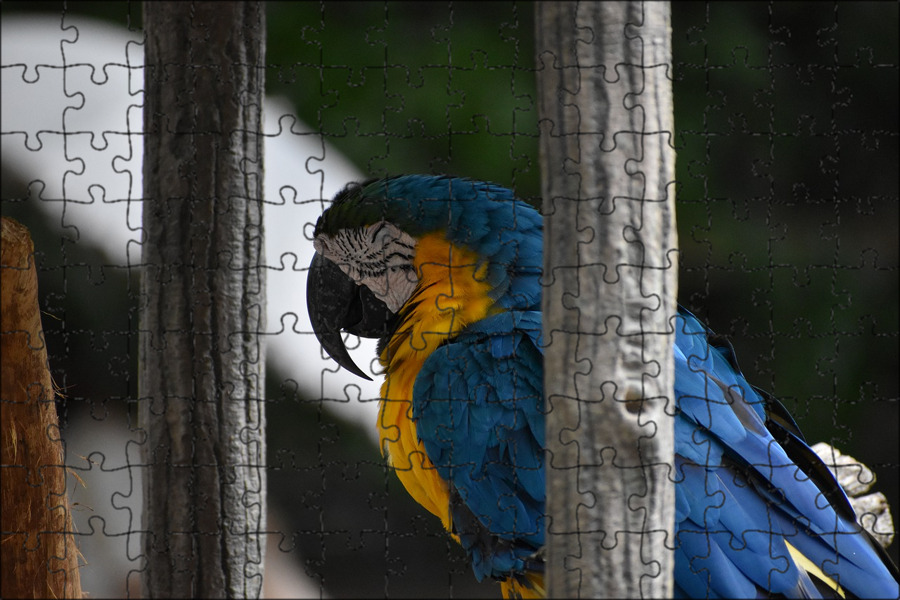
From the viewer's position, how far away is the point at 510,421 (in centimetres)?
91

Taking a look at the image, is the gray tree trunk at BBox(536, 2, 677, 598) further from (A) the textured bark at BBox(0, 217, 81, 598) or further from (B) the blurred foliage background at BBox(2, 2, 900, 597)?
(B) the blurred foliage background at BBox(2, 2, 900, 597)

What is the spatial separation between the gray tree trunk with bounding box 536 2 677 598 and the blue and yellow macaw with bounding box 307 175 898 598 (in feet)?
0.57

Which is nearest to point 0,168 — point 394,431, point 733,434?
point 394,431

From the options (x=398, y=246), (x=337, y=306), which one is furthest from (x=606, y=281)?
(x=337, y=306)

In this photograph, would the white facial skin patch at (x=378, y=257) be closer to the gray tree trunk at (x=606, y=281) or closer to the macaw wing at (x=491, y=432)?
the macaw wing at (x=491, y=432)

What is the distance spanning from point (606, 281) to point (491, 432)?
33 cm

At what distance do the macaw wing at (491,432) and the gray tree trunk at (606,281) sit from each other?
235 millimetres

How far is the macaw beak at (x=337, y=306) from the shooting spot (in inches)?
45.6

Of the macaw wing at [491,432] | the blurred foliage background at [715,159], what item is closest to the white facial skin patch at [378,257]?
the macaw wing at [491,432]

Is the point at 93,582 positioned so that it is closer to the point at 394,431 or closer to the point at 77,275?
the point at 77,275

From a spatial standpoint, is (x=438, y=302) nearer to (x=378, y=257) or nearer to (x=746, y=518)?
(x=378, y=257)

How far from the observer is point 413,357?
3.33 ft

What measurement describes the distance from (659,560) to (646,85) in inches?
14.2

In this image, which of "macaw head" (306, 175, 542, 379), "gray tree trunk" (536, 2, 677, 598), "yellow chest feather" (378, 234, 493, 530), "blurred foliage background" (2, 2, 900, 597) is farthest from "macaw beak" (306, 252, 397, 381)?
"blurred foliage background" (2, 2, 900, 597)
